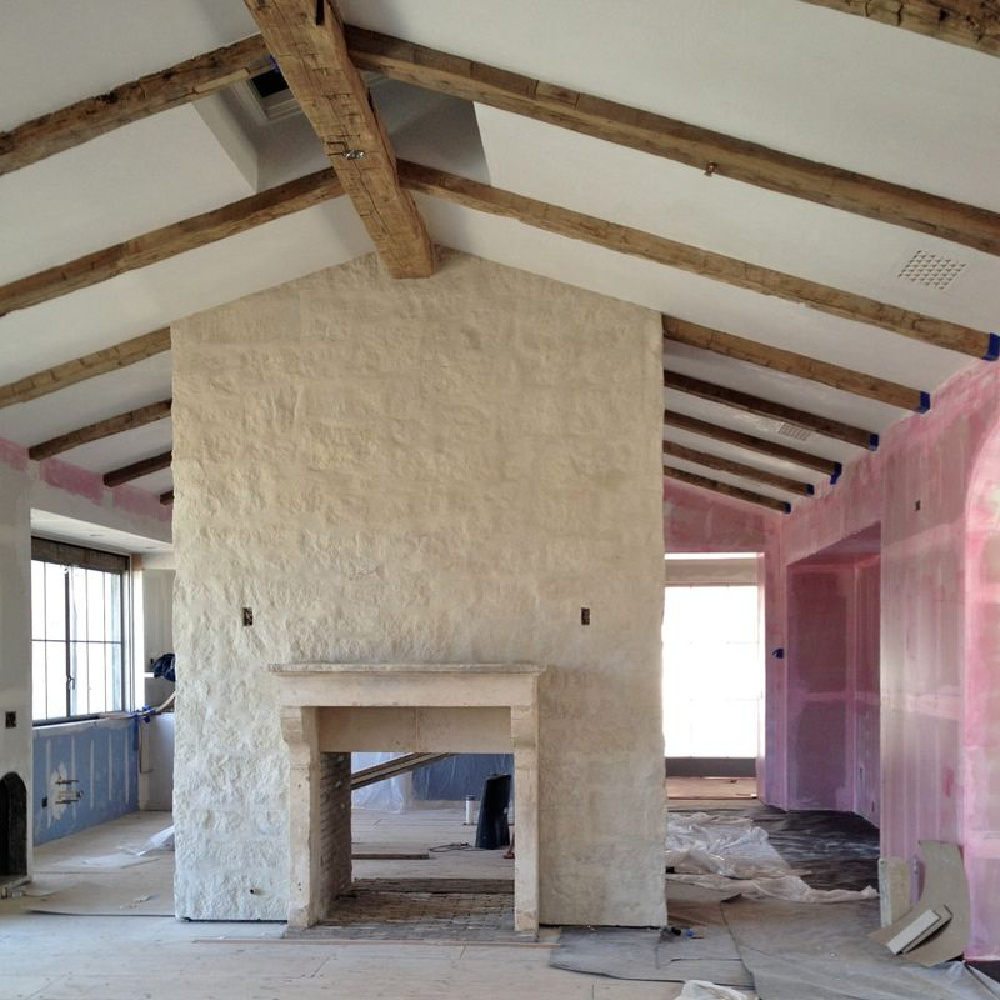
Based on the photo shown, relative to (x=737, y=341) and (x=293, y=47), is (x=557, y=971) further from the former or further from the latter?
(x=293, y=47)

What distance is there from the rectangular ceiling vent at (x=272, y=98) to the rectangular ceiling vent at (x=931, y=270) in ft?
9.86

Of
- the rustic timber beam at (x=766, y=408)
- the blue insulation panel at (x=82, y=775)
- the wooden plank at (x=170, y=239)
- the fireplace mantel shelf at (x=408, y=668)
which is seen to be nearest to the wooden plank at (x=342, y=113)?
the wooden plank at (x=170, y=239)

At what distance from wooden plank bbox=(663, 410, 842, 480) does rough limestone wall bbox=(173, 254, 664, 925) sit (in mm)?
2158

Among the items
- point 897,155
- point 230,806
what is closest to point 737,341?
point 897,155

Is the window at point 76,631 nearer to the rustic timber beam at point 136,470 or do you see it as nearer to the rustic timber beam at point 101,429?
the rustic timber beam at point 136,470

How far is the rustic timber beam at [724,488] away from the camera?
11.3 m

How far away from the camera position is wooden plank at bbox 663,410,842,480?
875 centimetres

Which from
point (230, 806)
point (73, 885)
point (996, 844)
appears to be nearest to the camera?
point (996, 844)

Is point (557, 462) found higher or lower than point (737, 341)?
lower

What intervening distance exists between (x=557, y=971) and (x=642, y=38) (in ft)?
13.6

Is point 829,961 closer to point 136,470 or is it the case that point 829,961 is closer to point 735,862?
point 735,862

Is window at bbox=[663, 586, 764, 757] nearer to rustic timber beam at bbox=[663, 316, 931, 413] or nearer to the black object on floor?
the black object on floor

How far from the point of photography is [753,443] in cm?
901

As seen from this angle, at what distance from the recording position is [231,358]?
277 inches
